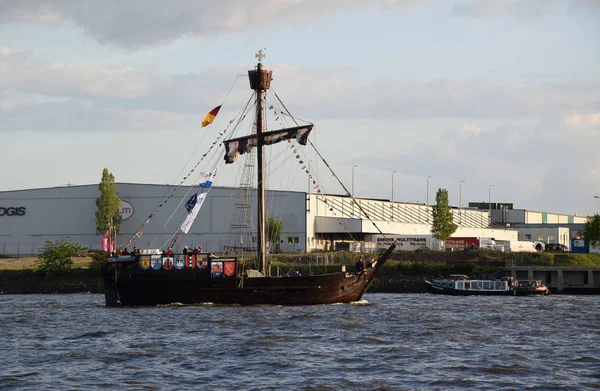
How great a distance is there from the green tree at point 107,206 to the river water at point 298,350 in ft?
182

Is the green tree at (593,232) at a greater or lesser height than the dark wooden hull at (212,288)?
greater

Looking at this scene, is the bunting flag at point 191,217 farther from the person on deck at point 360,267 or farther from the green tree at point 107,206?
the green tree at point 107,206

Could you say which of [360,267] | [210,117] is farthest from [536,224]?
[210,117]

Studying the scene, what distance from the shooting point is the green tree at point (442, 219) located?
119 meters

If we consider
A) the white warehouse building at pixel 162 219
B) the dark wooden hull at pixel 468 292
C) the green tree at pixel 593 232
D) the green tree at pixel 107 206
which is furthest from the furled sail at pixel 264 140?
the green tree at pixel 593 232

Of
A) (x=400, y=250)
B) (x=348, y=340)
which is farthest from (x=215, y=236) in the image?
(x=348, y=340)

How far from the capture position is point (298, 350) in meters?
35.8

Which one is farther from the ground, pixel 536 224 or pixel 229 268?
pixel 536 224

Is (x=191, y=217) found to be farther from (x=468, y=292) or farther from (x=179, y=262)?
(x=468, y=292)

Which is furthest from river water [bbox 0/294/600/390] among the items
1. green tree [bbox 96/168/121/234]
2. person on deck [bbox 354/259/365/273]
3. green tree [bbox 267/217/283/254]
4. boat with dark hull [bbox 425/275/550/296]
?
green tree [bbox 96/168/121/234]

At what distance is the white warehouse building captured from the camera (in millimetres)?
109500

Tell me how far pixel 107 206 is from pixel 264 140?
51.4 metres

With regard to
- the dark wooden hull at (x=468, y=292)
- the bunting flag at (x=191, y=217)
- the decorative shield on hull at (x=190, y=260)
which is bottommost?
the dark wooden hull at (x=468, y=292)

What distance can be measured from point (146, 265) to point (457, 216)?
94.0 meters
